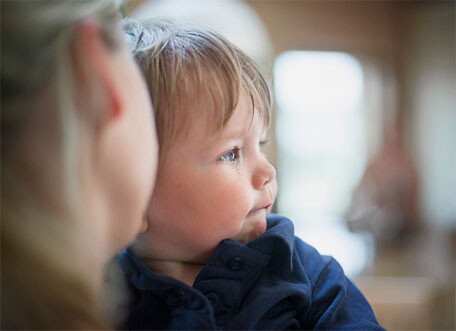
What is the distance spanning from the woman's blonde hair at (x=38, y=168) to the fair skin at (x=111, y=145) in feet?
0.05

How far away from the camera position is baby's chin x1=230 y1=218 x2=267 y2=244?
706 millimetres

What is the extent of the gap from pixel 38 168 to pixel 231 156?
0.32m

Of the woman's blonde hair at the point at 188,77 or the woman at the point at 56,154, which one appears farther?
the woman's blonde hair at the point at 188,77

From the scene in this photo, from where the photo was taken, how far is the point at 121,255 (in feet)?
2.40

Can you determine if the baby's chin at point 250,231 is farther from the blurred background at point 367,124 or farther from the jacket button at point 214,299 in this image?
the blurred background at point 367,124

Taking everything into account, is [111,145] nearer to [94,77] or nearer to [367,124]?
[94,77]

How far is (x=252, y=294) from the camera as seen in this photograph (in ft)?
2.17

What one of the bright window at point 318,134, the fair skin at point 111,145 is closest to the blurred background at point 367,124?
the bright window at point 318,134

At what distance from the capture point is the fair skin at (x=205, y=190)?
655 millimetres

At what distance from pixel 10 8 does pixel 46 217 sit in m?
0.15

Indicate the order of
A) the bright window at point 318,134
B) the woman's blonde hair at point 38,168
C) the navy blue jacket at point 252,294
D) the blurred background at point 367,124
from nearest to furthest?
the woman's blonde hair at point 38,168, the navy blue jacket at point 252,294, the blurred background at point 367,124, the bright window at point 318,134

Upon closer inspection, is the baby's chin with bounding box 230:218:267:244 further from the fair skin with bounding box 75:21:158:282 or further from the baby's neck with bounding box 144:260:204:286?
the fair skin with bounding box 75:21:158:282

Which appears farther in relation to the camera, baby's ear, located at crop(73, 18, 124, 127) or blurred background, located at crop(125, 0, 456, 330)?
blurred background, located at crop(125, 0, 456, 330)

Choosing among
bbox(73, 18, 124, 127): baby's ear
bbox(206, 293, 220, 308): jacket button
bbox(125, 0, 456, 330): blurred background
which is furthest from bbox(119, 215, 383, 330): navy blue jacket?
bbox(125, 0, 456, 330): blurred background
